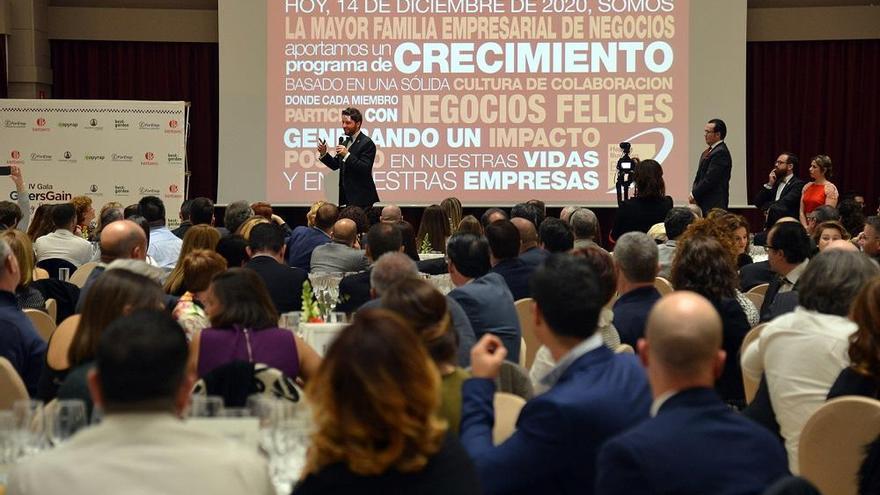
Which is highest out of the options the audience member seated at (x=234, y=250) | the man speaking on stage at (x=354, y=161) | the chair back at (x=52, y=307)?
the man speaking on stage at (x=354, y=161)

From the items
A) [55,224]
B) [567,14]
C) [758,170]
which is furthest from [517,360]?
[758,170]

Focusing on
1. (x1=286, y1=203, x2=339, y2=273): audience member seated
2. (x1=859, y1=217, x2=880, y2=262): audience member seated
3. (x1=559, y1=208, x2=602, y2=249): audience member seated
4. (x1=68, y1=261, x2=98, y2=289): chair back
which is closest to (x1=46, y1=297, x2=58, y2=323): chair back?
(x1=68, y1=261, x2=98, y2=289): chair back

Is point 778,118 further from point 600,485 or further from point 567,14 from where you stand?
point 600,485

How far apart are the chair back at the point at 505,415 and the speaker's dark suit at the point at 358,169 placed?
24.8ft

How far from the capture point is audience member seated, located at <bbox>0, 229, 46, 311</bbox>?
552cm

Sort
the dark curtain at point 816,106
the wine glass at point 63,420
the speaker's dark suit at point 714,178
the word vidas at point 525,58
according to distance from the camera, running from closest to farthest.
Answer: the wine glass at point 63,420
the speaker's dark suit at point 714,178
the word vidas at point 525,58
the dark curtain at point 816,106

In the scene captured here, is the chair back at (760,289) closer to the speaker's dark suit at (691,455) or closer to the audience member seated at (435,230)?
the audience member seated at (435,230)

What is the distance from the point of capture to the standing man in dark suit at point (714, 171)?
1109 centimetres

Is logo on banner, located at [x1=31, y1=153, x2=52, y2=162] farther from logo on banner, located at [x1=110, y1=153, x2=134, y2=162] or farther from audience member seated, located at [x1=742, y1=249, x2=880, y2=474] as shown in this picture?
audience member seated, located at [x1=742, y1=249, x2=880, y2=474]

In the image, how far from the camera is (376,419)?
2117 millimetres

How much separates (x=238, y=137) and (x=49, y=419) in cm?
1133

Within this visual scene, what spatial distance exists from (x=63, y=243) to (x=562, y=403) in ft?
19.2

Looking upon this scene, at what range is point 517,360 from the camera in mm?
5070

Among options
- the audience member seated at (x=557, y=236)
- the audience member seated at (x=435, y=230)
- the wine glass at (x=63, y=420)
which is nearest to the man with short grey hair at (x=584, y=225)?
the audience member seated at (x=557, y=236)
